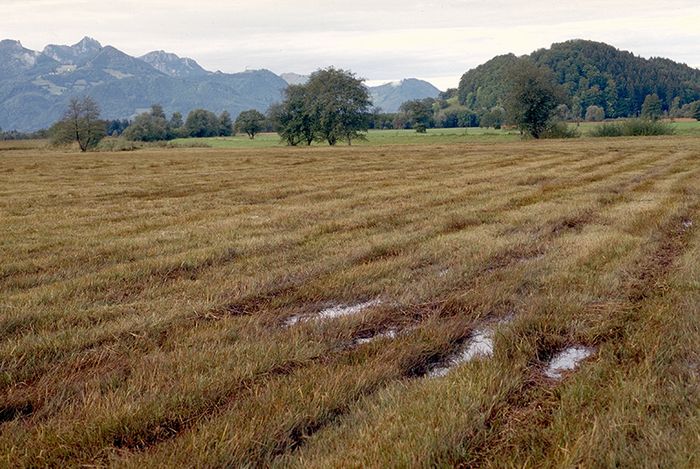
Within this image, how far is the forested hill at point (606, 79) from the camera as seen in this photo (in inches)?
6206

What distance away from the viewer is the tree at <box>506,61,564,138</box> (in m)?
74.4

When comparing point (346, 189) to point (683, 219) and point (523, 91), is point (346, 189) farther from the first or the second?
point (523, 91)

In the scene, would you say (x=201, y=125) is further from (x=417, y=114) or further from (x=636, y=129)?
(x=636, y=129)

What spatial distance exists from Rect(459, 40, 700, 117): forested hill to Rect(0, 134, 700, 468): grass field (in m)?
156

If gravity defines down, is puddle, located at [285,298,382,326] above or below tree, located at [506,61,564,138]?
below

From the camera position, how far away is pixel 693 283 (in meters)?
6.27

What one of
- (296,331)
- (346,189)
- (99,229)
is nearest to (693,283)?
(296,331)

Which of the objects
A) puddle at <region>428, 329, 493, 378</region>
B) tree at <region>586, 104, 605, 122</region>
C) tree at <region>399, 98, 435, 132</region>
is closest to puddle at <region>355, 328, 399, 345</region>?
puddle at <region>428, 329, 493, 378</region>

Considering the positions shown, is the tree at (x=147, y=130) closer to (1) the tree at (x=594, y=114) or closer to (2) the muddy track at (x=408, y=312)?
(1) the tree at (x=594, y=114)

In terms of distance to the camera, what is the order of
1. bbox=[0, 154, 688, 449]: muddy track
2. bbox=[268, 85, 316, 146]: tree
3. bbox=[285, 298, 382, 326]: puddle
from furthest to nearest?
bbox=[268, 85, 316, 146]: tree, bbox=[285, 298, 382, 326]: puddle, bbox=[0, 154, 688, 449]: muddy track

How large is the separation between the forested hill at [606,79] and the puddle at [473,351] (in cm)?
15916

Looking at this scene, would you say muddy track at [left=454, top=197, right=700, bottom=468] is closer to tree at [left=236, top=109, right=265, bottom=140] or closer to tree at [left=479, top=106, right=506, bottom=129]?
tree at [left=479, top=106, right=506, bottom=129]

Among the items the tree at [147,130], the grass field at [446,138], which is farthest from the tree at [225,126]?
the grass field at [446,138]

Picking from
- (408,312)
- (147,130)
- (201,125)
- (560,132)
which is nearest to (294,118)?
(560,132)
